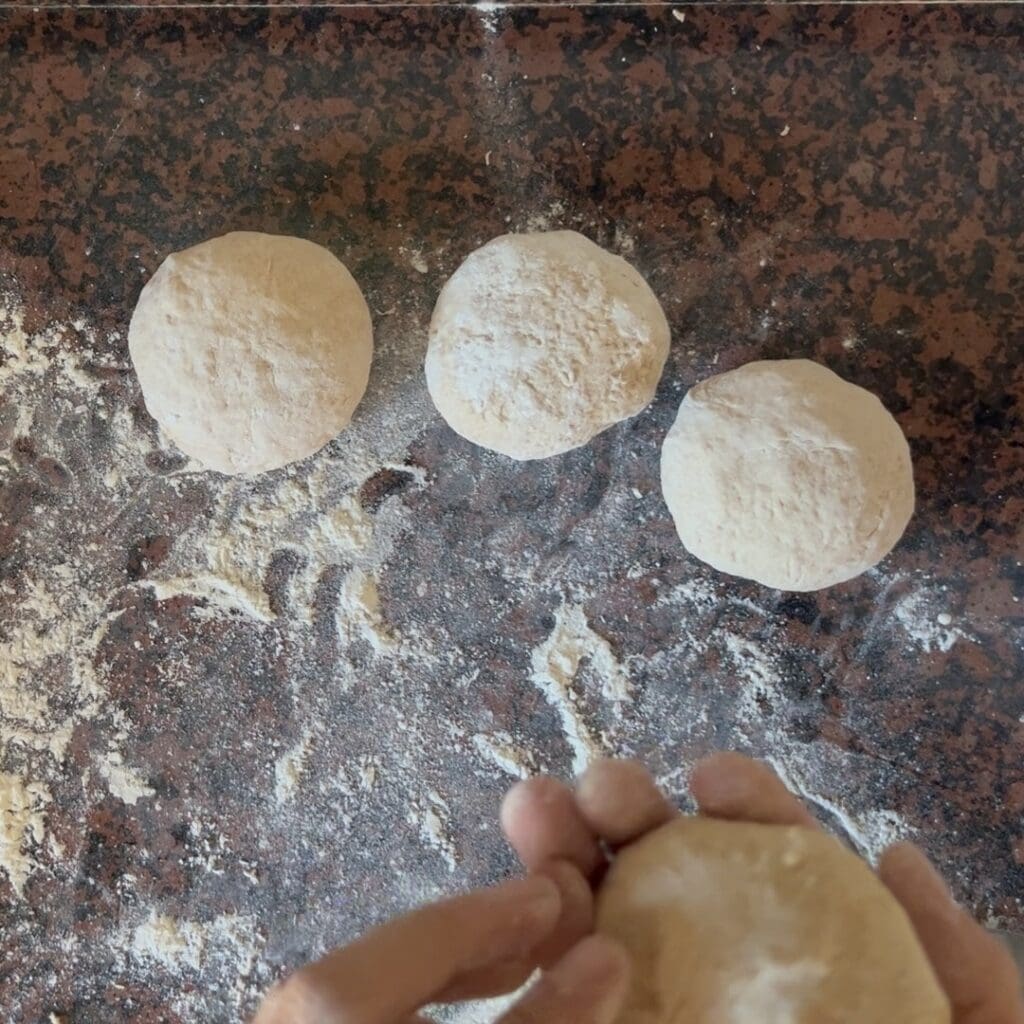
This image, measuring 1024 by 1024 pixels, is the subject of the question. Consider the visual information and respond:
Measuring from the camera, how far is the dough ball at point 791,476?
1.15m

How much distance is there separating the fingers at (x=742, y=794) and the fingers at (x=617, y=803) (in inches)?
2.4

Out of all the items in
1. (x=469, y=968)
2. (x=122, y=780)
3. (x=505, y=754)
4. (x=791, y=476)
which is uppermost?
(x=791, y=476)

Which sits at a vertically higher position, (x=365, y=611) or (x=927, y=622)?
(x=927, y=622)

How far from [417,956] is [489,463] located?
740 millimetres

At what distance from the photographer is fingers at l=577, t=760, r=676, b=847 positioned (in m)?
1.06

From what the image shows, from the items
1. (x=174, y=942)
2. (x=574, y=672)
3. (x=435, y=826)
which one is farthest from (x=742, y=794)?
(x=174, y=942)

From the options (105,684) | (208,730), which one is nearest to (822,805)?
(208,730)

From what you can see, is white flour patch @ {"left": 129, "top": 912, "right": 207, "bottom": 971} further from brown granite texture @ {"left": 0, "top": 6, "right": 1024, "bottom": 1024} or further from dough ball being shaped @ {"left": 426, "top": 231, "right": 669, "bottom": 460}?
dough ball being shaped @ {"left": 426, "top": 231, "right": 669, "bottom": 460}

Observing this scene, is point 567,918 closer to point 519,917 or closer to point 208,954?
point 519,917

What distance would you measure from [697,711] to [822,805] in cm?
22

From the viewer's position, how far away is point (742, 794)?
1056mm

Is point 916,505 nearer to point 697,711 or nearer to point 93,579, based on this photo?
point 697,711

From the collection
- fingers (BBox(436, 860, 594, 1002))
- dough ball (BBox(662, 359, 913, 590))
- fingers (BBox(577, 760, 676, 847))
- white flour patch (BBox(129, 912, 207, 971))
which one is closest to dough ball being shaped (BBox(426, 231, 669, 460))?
dough ball (BBox(662, 359, 913, 590))

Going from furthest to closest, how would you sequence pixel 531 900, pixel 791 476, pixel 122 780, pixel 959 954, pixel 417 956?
pixel 122 780
pixel 791 476
pixel 959 954
pixel 531 900
pixel 417 956
